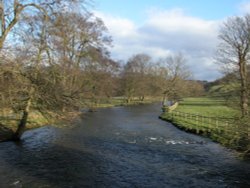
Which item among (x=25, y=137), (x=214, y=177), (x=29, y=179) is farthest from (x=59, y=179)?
(x=25, y=137)

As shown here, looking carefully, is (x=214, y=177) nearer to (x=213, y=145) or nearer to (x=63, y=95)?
(x=213, y=145)

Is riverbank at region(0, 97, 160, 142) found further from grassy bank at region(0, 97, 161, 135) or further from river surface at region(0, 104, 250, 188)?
river surface at region(0, 104, 250, 188)

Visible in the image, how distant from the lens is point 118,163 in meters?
16.7

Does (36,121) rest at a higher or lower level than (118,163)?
higher

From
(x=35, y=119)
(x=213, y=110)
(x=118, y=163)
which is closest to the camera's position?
(x=118, y=163)

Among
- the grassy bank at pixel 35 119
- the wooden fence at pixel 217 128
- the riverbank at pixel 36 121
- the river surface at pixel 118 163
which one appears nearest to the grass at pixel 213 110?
the wooden fence at pixel 217 128

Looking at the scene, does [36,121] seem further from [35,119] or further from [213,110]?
[213,110]

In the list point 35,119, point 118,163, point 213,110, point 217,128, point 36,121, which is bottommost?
point 118,163

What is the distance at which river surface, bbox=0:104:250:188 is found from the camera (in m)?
13.5

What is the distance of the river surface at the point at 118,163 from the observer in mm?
13516

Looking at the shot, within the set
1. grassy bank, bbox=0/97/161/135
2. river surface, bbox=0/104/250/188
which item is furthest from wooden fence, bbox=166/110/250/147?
grassy bank, bbox=0/97/161/135

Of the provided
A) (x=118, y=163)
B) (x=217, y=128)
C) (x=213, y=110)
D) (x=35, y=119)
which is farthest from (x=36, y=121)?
(x=213, y=110)

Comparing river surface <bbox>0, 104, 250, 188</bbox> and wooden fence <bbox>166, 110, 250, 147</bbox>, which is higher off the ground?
wooden fence <bbox>166, 110, 250, 147</bbox>

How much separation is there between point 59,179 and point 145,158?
20.0 ft
